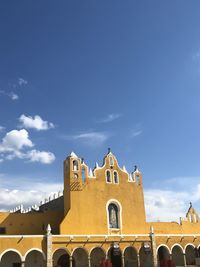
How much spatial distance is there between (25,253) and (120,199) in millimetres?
13316

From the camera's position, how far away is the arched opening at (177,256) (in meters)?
43.8

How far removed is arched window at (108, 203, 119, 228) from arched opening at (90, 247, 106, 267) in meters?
2.91

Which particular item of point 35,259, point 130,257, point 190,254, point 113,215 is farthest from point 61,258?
point 190,254

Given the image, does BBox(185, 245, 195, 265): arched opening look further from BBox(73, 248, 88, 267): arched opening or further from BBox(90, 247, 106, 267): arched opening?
BBox(73, 248, 88, 267): arched opening

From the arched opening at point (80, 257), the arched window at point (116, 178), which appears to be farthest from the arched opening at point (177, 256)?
the arched opening at point (80, 257)

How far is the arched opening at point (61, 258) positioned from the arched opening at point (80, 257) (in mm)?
825

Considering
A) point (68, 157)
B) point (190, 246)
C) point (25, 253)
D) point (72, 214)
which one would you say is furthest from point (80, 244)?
point (190, 246)

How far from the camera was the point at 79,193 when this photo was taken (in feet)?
129

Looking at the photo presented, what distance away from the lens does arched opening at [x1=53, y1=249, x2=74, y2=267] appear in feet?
122

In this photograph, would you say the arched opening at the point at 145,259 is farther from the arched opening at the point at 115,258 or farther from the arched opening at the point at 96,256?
the arched opening at the point at 96,256

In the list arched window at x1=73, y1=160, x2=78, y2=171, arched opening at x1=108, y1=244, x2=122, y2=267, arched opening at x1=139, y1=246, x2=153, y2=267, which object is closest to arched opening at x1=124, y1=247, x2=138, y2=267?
arched opening at x1=139, y1=246, x2=153, y2=267

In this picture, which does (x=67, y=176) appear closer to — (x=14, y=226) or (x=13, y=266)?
(x=14, y=226)

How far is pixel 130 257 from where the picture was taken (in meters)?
42.2

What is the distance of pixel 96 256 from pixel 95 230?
9.56 ft
